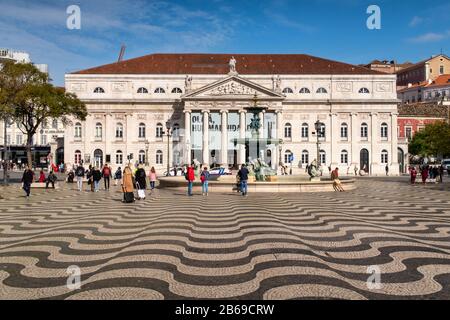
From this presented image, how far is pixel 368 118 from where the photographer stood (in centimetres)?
5922

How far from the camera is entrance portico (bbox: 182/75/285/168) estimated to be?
55250 mm

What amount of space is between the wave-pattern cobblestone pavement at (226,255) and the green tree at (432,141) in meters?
33.3

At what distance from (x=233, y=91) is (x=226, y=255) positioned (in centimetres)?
4981

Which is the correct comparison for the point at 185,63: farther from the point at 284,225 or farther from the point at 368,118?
the point at 284,225

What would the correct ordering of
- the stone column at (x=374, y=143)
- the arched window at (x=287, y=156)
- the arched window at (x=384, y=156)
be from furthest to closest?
the arched window at (x=384, y=156), the stone column at (x=374, y=143), the arched window at (x=287, y=156)

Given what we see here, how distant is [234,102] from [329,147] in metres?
16.0

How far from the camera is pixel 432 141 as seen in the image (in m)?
51.2

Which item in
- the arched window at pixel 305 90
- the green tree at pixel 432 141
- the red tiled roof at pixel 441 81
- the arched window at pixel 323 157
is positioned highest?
the red tiled roof at pixel 441 81

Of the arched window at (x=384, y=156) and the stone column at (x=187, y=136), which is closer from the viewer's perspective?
the stone column at (x=187, y=136)

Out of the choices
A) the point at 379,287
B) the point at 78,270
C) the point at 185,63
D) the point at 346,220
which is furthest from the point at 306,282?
the point at 185,63

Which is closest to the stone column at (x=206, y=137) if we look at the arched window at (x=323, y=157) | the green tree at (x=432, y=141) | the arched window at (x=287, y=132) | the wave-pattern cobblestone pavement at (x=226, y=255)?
the arched window at (x=287, y=132)

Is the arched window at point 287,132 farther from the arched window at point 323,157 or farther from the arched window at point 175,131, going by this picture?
the arched window at point 175,131

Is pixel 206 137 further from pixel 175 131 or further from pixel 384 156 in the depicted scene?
pixel 384 156

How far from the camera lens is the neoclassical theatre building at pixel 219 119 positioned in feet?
190
